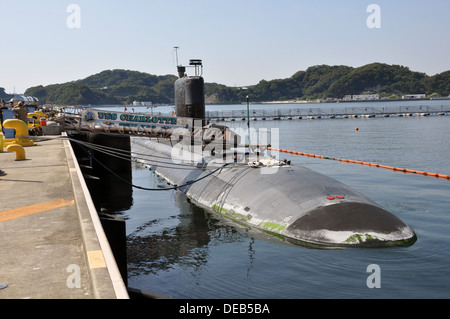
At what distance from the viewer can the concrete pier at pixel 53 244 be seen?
6.32m

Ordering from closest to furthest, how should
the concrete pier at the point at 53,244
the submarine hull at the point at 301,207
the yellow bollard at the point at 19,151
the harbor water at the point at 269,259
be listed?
the concrete pier at the point at 53,244, the harbor water at the point at 269,259, the submarine hull at the point at 301,207, the yellow bollard at the point at 19,151

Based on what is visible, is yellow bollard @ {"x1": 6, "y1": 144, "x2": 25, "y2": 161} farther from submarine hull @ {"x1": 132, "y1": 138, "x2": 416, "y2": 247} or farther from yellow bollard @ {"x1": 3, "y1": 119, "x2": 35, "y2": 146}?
submarine hull @ {"x1": 132, "y1": 138, "x2": 416, "y2": 247}

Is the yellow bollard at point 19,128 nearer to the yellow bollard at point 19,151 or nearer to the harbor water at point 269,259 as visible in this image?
the yellow bollard at point 19,151

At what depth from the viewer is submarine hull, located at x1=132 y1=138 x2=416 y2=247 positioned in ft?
41.9

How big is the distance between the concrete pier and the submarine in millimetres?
5820

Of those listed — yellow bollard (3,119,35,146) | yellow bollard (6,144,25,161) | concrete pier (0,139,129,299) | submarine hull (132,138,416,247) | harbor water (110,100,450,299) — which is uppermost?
yellow bollard (3,119,35,146)

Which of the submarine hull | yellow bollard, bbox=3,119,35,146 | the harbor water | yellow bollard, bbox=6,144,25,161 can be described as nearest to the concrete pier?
the harbor water

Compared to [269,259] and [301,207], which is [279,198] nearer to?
[301,207]

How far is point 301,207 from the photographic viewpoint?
45.2 feet

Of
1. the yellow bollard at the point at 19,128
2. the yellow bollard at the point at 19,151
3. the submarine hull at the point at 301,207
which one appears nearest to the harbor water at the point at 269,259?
the submarine hull at the point at 301,207

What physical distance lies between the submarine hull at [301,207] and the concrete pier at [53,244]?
5749mm

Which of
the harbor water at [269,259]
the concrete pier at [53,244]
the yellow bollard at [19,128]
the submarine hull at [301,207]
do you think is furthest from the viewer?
the yellow bollard at [19,128]

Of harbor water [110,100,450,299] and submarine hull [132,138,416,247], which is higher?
submarine hull [132,138,416,247]
